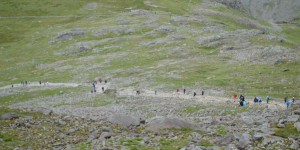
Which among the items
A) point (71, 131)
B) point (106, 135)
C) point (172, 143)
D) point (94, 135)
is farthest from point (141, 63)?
point (172, 143)

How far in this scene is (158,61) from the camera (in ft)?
371

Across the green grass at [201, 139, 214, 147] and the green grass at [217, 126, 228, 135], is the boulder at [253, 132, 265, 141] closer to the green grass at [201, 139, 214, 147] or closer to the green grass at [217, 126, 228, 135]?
the green grass at [201, 139, 214, 147]

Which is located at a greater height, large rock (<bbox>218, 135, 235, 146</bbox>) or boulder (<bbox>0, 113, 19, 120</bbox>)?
large rock (<bbox>218, 135, 235, 146</bbox>)

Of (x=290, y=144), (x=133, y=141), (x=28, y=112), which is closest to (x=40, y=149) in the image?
(x=133, y=141)

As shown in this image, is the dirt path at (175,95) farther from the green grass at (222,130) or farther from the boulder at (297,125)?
the boulder at (297,125)

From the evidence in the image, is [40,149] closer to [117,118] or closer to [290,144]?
[117,118]

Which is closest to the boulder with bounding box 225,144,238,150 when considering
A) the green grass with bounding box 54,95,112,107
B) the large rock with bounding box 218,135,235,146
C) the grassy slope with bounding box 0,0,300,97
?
the large rock with bounding box 218,135,235,146

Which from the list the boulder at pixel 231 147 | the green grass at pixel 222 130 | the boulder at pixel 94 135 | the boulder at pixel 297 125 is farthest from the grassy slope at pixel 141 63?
the boulder at pixel 94 135

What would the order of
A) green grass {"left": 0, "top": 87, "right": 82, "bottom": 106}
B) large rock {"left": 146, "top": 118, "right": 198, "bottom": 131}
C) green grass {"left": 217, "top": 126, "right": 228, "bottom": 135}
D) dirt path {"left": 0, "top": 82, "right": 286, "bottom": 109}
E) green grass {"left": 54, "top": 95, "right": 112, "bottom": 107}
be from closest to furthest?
green grass {"left": 217, "top": 126, "right": 228, "bottom": 135}
large rock {"left": 146, "top": 118, "right": 198, "bottom": 131}
dirt path {"left": 0, "top": 82, "right": 286, "bottom": 109}
green grass {"left": 54, "top": 95, "right": 112, "bottom": 107}
green grass {"left": 0, "top": 87, "right": 82, "bottom": 106}

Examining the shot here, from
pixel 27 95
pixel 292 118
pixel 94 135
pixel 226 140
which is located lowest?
pixel 27 95

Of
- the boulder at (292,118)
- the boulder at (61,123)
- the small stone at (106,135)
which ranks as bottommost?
the boulder at (61,123)

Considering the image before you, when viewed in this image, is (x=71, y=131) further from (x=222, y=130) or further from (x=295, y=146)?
(x=295, y=146)

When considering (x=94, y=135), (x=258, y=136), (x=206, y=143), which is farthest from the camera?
(x=94, y=135)

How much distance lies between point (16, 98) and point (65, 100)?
16388mm
